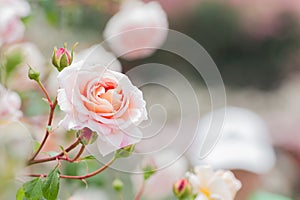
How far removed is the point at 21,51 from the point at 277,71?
3.87 metres

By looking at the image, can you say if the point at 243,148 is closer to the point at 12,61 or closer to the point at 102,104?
the point at 12,61

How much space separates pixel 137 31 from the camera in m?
0.61

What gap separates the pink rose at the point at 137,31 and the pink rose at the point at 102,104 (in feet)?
0.45

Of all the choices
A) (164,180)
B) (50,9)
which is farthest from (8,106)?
(50,9)

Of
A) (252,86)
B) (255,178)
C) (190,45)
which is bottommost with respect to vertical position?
(252,86)

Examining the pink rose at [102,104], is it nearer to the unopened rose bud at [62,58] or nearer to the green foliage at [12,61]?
the unopened rose bud at [62,58]

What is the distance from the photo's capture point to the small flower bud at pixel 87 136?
1.37 feet

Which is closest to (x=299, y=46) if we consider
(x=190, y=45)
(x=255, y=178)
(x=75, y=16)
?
(x=255, y=178)

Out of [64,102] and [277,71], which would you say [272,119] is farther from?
[64,102]

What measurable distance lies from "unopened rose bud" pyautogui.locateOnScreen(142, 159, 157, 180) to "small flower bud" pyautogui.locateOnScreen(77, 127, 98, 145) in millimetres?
138

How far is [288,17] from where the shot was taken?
14.6 ft

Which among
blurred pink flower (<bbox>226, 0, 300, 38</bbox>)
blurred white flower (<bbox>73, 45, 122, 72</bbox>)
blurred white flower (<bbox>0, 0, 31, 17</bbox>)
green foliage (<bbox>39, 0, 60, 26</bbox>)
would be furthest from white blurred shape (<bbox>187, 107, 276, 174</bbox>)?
blurred pink flower (<bbox>226, 0, 300, 38</bbox>)

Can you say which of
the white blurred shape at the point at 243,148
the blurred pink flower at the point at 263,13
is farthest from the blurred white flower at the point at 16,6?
the blurred pink flower at the point at 263,13

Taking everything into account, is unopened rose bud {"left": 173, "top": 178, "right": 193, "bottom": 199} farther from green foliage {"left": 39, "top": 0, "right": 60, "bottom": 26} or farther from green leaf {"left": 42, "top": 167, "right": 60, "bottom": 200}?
green foliage {"left": 39, "top": 0, "right": 60, "bottom": 26}
